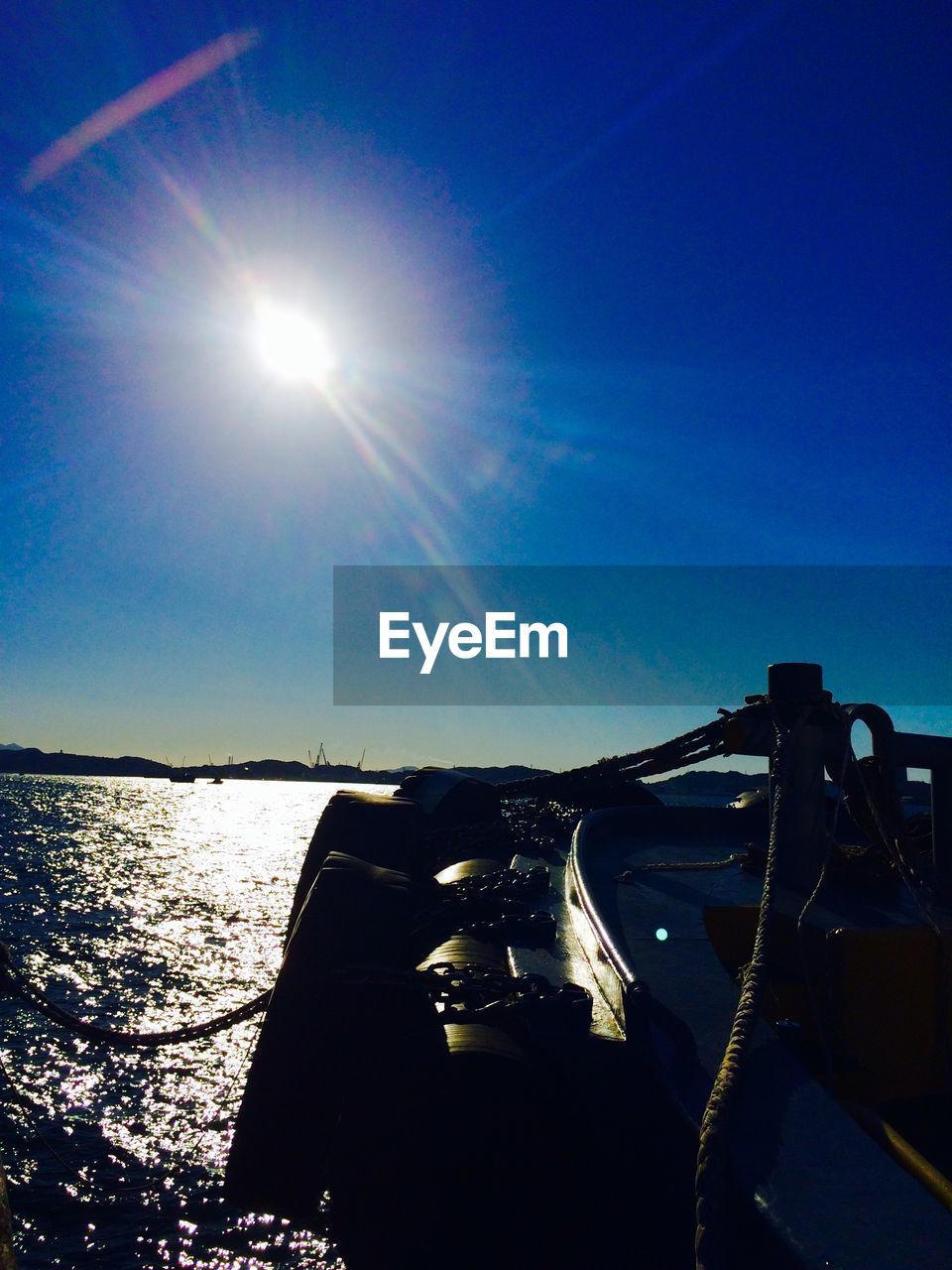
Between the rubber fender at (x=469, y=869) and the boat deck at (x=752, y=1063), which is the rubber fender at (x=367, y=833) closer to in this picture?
the rubber fender at (x=469, y=869)

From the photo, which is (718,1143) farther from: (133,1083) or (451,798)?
(451,798)

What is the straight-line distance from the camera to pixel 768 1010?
4.30 meters

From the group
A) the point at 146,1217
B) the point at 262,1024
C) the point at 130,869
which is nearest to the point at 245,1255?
the point at 146,1217

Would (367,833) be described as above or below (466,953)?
above

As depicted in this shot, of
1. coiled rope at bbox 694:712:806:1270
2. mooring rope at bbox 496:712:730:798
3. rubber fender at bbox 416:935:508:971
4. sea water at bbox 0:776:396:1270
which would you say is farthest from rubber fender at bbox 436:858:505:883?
coiled rope at bbox 694:712:806:1270

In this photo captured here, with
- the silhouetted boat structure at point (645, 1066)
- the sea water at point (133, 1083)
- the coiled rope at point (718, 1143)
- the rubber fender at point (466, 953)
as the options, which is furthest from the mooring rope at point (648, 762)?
A: the sea water at point (133, 1083)

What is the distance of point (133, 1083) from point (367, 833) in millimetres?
→ 6702

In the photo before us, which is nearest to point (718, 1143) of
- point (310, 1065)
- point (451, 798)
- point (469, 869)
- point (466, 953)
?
point (310, 1065)

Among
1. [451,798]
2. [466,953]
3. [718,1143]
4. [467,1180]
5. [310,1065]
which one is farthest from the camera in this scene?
[451,798]

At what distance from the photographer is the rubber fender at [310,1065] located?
13.3 feet

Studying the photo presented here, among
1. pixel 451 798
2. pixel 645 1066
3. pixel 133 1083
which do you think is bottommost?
pixel 133 1083

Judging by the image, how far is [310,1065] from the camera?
417 cm

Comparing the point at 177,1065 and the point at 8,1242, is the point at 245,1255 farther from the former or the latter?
the point at 177,1065

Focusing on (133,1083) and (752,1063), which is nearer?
(752,1063)
